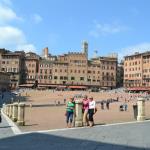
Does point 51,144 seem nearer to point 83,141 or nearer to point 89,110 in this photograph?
point 83,141

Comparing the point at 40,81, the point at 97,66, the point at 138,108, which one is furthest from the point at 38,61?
the point at 138,108

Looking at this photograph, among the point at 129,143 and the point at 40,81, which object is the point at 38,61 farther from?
the point at 129,143

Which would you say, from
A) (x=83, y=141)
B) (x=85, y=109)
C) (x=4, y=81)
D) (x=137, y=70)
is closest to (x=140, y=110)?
(x=85, y=109)

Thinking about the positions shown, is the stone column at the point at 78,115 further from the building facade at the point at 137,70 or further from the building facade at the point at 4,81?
the building facade at the point at 137,70

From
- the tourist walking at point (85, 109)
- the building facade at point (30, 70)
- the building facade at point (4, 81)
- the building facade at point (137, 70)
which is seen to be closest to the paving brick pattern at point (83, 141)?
the tourist walking at point (85, 109)

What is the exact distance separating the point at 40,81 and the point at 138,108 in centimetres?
15584

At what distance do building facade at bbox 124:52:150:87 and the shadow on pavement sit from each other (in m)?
149

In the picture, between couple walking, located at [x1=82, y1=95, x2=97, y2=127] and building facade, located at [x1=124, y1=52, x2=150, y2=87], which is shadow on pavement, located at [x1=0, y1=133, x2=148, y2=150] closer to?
couple walking, located at [x1=82, y1=95, x2=97, y2=127]

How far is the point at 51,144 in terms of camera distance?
13.8 meters

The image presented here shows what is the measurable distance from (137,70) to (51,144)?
157370 millimetres

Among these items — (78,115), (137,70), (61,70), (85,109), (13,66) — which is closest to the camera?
(85,109)

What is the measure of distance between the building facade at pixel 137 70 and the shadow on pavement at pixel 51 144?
148693 mm

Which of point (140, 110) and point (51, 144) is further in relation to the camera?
point (140, 110)

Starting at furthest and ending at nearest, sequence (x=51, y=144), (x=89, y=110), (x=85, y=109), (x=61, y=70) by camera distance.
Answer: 1. (x=61, y=70)
2. (x=85, y=109)
3. (x=89, y=110)
4. (x=51, y=144)
